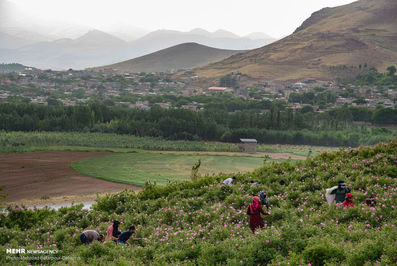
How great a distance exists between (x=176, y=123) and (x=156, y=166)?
3443cm

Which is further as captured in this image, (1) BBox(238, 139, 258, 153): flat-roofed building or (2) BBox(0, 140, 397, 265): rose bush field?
(1) BBox(238, 139, 258, 153): flat-roofed building

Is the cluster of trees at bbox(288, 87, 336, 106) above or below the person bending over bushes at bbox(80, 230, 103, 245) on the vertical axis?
above

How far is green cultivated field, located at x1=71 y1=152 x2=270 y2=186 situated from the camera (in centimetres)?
4366

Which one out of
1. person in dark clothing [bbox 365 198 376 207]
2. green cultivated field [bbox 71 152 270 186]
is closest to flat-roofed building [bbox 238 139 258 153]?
green cultivated field [bbox 71 152 270 186]

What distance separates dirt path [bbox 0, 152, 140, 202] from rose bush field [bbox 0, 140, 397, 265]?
15.9 meters

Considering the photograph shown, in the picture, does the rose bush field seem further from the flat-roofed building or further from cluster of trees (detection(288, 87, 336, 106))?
cluster of trees (detection(288, 87, 336, 106))

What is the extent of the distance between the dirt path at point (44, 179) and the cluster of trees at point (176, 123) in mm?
28564

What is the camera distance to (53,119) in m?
85.2

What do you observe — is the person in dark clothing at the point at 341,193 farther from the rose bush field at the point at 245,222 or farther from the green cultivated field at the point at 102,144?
the green cultivated field at the point at 102,144

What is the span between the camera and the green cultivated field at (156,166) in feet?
143

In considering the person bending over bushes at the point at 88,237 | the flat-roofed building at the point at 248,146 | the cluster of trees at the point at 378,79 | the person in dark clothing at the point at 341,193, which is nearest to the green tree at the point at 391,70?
the cluster of trees at the point at 378,79

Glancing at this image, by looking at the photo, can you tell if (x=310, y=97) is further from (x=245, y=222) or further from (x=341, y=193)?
(x=245, y=222)

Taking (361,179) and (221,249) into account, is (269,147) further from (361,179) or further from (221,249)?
(221,249)

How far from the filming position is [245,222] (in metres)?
13.1
